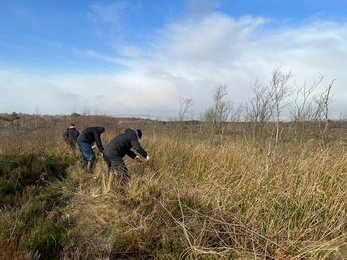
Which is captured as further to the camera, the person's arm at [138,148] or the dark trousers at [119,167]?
the person's arm at [138,148]

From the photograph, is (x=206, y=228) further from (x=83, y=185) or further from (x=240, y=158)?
(x=83, y=185)

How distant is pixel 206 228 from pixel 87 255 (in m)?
1.50

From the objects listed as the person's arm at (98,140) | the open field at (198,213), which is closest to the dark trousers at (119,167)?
the open field at (198,213)

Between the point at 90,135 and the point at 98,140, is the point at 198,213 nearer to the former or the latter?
the point at 98,140

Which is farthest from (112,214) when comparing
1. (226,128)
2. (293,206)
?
(226,128)

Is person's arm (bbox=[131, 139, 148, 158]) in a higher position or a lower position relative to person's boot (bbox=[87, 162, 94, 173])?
higher

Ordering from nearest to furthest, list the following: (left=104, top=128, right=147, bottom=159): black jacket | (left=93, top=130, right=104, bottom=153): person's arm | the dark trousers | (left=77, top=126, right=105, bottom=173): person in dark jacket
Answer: the dark trousers, (left=104, top=128, right=147, bottom=159): black jacket, (left=93, top=130, right=104, bottom=153): person's arm, (left=77, top=126, right=105, bottom=173): person in dark jacket

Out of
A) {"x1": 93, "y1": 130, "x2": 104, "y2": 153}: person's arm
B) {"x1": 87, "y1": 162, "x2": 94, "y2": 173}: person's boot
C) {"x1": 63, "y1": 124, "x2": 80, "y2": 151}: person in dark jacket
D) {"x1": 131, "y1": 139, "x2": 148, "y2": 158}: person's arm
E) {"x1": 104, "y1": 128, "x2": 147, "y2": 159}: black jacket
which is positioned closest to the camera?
{"x1": 131, "y1": 139, "x2": 148, "y2": 158}: person's arm

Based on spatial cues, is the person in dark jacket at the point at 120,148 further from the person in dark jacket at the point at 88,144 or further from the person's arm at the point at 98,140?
the person in dark jacket at the point at 88,144

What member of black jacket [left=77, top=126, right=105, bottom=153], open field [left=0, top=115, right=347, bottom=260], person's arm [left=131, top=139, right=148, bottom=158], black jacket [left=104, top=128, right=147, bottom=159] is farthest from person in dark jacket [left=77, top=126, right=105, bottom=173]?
person's arm [left=131, top=139, right=148, bottom=158]

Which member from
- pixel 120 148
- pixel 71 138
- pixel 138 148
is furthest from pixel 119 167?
pixel 71 138

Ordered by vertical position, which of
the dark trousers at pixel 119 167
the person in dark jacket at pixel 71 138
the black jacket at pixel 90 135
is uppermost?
the black jacket at pixel 90 135

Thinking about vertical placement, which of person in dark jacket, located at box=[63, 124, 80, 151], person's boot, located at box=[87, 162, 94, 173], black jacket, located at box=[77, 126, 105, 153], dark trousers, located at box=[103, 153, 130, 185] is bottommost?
person's boot, located at box=[87, 162, 94, 173]

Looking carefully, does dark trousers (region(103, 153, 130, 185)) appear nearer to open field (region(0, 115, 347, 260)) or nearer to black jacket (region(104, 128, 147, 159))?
black jacket (region(104, 128, 147, 159))
